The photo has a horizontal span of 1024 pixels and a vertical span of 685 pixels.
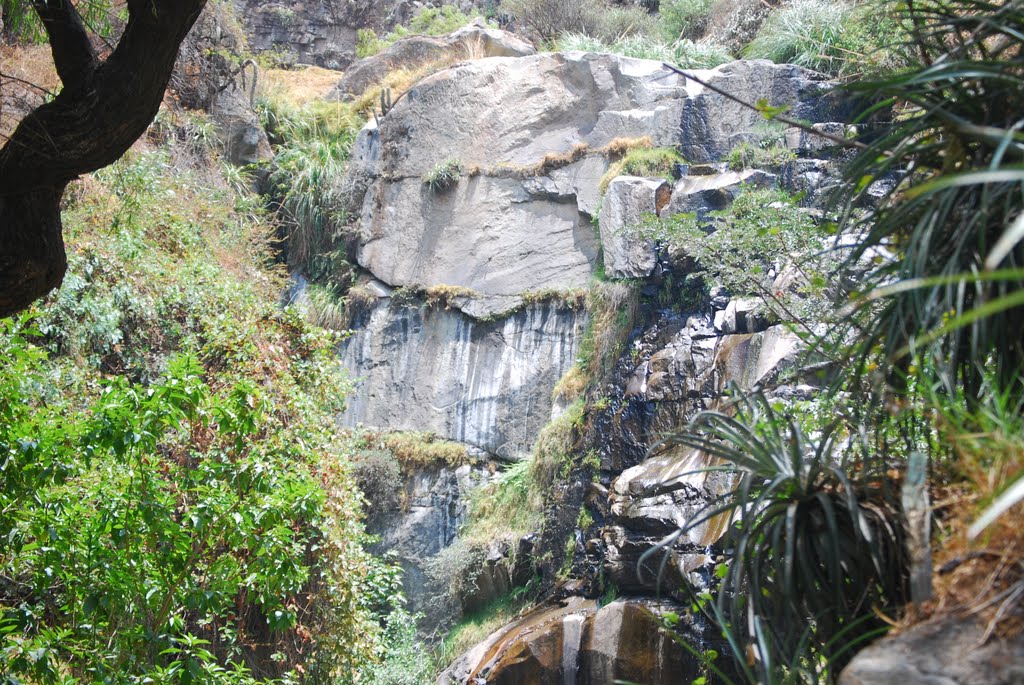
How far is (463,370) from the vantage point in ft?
38.4

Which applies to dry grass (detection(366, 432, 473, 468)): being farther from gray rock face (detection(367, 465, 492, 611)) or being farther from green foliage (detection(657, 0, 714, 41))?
green foliage (detection(657, 0, 714, 41))

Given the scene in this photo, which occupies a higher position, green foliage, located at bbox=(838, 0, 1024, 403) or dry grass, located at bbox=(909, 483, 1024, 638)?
green foliage, located at bbox=(838, 0, 1024, 403)

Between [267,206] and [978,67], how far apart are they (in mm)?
11851

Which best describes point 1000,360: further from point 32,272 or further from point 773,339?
point 773,339

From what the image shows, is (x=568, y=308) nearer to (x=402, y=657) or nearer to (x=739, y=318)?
(x=739, y=318)

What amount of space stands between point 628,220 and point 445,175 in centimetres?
321

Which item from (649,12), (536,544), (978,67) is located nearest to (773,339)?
(536,544)

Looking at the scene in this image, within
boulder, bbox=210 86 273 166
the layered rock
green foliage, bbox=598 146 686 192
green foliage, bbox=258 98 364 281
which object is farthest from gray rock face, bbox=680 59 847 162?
boulder, bbox=210 86 273 166

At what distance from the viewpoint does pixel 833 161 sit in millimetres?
9352

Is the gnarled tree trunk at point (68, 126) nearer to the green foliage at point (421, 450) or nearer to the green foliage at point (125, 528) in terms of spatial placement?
the green foliage at point (125, 528)

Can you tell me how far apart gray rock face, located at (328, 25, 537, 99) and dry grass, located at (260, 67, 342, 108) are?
27.8 inches

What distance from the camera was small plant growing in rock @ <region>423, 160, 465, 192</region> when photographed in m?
12.7

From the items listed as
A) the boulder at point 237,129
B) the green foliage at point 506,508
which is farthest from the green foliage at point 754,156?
the boulder at point 237,129

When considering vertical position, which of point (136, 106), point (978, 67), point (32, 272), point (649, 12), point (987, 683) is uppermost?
point (649, 12)
